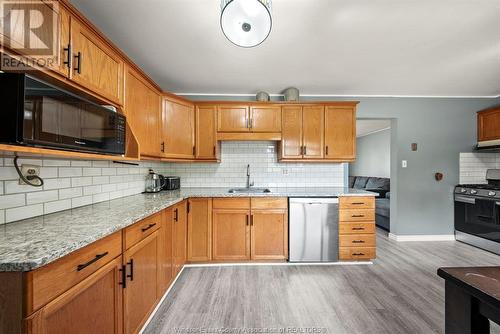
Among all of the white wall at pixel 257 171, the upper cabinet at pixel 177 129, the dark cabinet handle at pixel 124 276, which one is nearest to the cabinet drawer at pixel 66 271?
the dark cabinet handle at pixel 124 276

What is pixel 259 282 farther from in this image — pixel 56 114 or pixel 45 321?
pixel 56 114

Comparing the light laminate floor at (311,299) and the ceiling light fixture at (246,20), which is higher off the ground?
the ceiling light fixture at (246,20)

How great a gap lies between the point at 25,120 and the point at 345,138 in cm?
318

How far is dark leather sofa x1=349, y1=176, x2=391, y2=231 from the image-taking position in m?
4.17

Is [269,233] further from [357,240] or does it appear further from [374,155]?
[374,155]

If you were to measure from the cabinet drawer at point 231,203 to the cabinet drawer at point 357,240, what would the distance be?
4.20ft

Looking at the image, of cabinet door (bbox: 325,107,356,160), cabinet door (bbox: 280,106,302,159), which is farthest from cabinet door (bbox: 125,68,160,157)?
cabinet door (bbox: 325,107,356,160)

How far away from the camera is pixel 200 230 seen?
8.87 ft

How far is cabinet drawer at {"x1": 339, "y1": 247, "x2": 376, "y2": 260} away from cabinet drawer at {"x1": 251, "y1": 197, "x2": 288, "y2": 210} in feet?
3.06

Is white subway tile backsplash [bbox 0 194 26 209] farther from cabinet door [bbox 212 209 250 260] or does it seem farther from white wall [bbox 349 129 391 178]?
white wall [bbox 349 129 391 178]

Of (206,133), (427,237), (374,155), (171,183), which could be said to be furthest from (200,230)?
(374,155)

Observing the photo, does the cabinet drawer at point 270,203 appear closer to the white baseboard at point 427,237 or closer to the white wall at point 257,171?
the white wall at point 257,171

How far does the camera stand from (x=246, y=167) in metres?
3.41

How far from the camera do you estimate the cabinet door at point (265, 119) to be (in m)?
3.06
